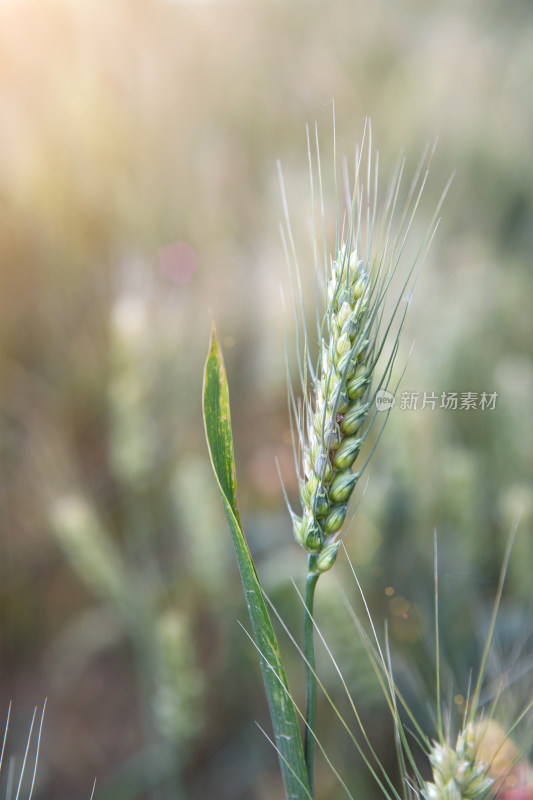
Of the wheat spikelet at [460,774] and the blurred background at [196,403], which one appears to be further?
the blurred background at [196,403]

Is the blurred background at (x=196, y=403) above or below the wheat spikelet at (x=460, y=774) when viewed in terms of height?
above

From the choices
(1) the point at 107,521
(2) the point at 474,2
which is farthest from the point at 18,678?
(2) the point at 474,2

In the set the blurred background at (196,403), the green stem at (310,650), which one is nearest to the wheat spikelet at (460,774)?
the green stem at (310,650)

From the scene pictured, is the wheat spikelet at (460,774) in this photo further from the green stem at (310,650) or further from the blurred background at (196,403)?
the blurred background at (196,403)

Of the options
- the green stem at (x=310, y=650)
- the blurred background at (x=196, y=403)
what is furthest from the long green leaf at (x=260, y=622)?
the blurred background at (x=196, y=403)

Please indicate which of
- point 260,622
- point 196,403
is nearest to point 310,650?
point 260,622

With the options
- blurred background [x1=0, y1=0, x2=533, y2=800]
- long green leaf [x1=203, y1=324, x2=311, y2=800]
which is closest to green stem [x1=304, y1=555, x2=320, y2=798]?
long green leaf [x1=203, y1=324, x2=311, y2=800]
